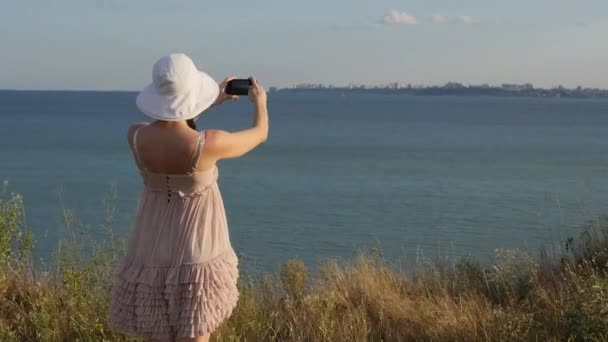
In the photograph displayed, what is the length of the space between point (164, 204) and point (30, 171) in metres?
33.3

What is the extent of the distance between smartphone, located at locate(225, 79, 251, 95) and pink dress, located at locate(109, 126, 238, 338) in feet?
1.51

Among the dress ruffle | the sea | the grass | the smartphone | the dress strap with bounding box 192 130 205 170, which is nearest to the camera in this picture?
the dress strap with bounding box 192 130 205 170

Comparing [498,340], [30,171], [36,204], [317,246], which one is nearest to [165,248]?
[498,340]

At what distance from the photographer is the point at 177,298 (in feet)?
12.7

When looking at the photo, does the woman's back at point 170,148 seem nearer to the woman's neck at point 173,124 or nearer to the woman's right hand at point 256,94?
the woman's neck at point 173,124

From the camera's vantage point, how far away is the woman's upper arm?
3762 millimetres

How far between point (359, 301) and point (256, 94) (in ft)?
9.12

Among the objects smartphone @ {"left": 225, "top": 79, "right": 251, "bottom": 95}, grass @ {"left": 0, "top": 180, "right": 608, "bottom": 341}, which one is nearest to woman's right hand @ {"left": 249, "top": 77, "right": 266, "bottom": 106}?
smartphone @ {"left": 225, "top": 79, "right": 251, "bottom": 95}

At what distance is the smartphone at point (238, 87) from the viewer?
4.16 metres

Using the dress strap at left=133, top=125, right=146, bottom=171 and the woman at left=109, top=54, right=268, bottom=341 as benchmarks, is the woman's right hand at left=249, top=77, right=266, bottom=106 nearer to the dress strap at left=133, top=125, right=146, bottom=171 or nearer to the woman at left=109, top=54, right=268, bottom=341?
the woman at left=109, top=54, right=268, bottom=341

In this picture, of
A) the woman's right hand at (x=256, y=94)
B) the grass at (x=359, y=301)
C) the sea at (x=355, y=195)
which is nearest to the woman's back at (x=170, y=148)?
the woman's right hand at (x=256, y=94)

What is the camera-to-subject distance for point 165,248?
388cm

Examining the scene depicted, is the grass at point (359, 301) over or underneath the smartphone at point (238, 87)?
underneath

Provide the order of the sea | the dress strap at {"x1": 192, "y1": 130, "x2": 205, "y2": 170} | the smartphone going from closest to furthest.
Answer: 1. the dress strap at {"x1": 192, "y1": 130, "x2": 205, "y2": 170}
2. the smartphone
3. the sea
